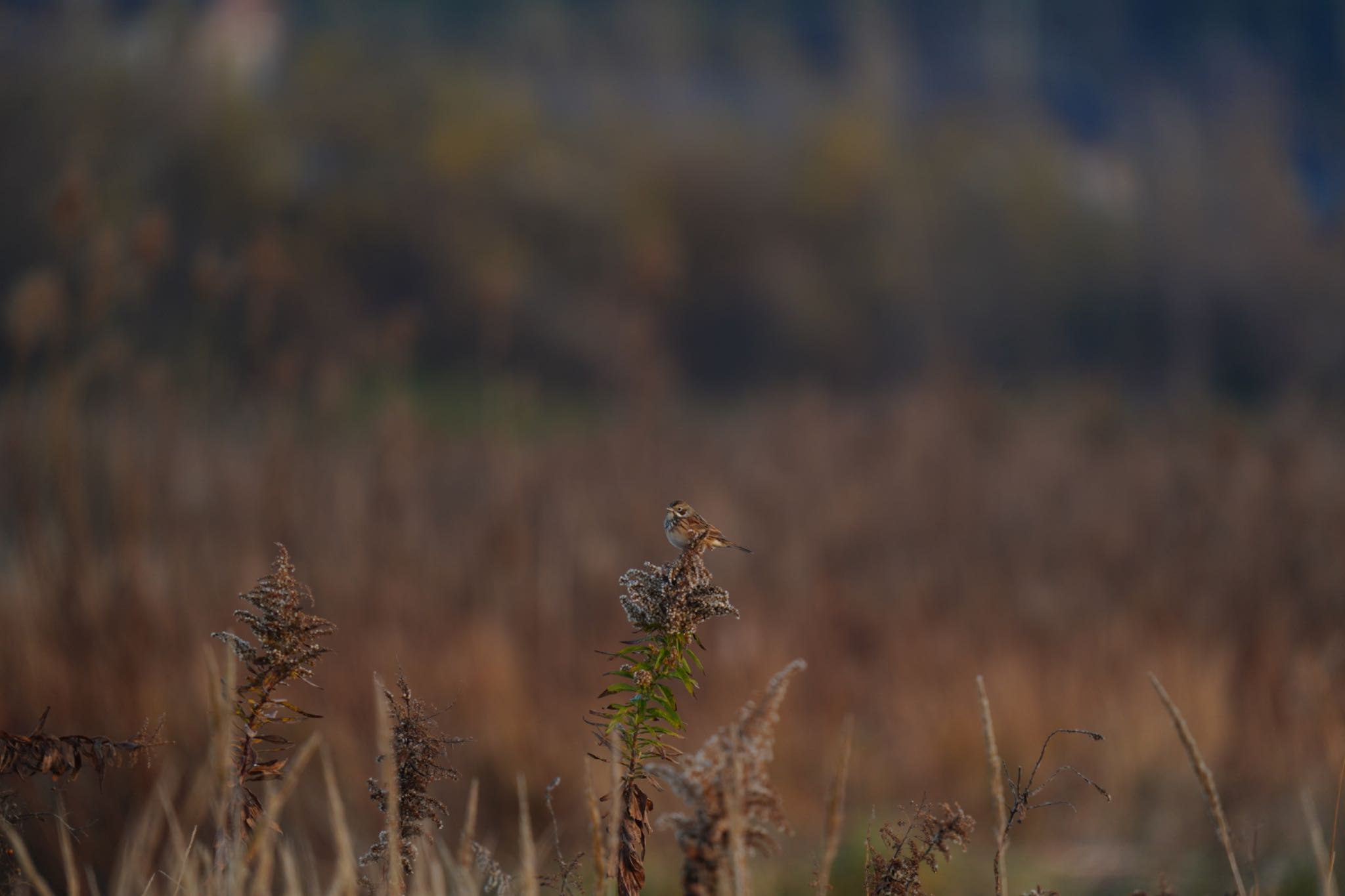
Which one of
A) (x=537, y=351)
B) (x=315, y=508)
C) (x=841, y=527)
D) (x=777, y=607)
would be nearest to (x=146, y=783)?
(x=315, y=508)

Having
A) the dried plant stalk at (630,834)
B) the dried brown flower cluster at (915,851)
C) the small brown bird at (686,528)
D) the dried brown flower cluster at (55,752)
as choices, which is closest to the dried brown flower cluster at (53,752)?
the dried brown flower cluster at (55,752)

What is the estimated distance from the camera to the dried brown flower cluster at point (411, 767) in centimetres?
123

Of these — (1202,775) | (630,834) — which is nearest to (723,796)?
(630,834)

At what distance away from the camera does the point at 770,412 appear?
1670cm

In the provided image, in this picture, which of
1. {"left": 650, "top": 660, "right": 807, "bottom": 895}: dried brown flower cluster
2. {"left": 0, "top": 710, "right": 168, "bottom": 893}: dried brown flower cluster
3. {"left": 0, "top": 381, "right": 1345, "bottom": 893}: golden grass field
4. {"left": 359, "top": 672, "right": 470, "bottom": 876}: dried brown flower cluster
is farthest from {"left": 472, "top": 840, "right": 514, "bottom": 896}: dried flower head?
{"left": 0, "top": 381, "right": 1345, "bottom": 893}: golden grass field

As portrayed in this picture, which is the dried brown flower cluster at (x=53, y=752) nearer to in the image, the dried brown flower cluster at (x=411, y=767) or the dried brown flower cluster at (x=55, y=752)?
the dried brown flower cluster at (x=55, y=752)

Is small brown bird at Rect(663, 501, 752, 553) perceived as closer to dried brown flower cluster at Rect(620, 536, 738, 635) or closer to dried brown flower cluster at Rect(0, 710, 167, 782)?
dried brown flower cluster at Rect(620, 536, 738, 635)

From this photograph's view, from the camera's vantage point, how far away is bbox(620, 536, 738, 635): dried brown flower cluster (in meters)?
1.18

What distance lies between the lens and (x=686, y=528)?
131 centimetres

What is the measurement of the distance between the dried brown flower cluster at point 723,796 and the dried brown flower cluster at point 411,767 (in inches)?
10.6

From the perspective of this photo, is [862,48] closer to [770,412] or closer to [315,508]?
[770,412]

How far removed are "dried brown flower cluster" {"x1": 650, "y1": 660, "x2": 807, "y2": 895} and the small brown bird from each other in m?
0.23

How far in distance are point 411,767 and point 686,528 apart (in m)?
0.43

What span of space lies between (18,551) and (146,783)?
5.18 ft
